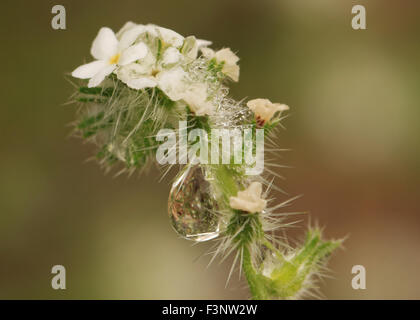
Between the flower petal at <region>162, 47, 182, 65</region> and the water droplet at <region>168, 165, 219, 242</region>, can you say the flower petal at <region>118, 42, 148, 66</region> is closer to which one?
the flower petal at <region>162, 47, 182, 65</region>

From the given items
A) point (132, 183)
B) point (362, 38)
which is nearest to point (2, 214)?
point (132, 183)

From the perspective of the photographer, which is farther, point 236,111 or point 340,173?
point 340,173

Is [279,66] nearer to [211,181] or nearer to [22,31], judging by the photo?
[22,31]

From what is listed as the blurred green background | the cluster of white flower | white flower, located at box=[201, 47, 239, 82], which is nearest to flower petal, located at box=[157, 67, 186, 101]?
the cluster of white flower

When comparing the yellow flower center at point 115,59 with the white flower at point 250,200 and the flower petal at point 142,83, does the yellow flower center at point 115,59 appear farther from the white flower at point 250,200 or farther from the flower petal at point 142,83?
the white flower at point 250,200

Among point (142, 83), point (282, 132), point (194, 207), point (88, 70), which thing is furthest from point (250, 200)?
point (282, 132)

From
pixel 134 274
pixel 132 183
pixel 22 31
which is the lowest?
pixel 134 274
